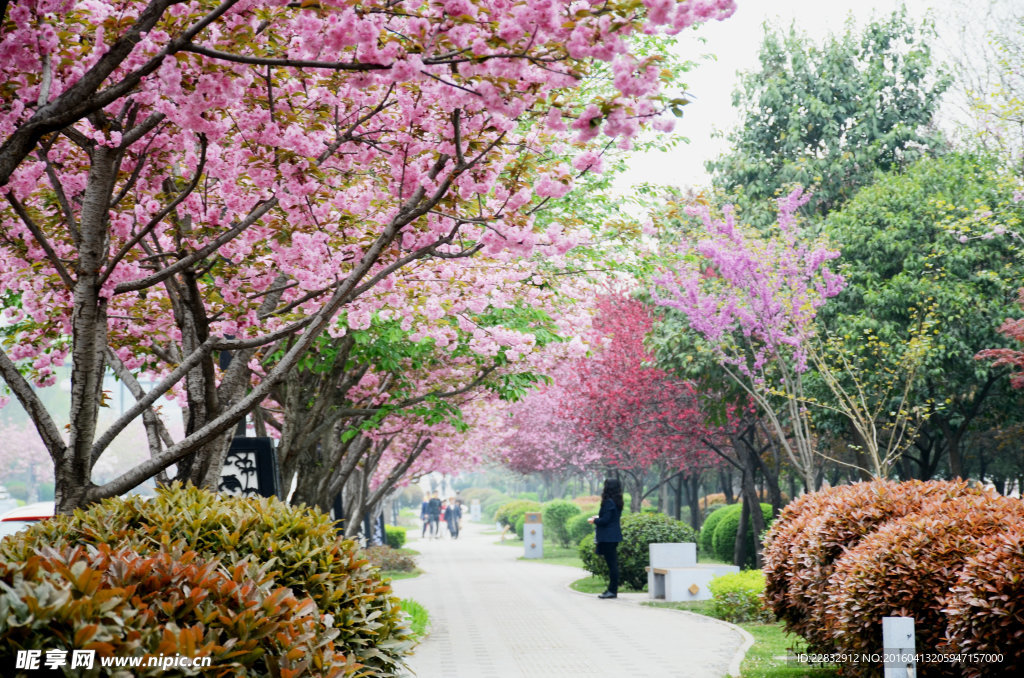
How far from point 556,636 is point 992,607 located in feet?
21.8

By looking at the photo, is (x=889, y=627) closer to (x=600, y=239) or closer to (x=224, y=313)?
(x=224, y=313)

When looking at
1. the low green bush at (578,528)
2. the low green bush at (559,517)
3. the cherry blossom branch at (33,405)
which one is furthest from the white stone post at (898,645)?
the low green bush at (559,517)

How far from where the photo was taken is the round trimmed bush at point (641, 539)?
17266 millimetres

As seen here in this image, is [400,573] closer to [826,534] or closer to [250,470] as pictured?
[250,470]

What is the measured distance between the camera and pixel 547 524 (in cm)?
3609

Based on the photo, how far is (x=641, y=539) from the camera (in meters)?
17.3

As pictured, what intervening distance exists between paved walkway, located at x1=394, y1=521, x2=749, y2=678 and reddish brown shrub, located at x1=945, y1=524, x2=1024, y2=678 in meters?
3.17

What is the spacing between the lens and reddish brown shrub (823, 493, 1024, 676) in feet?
20.6

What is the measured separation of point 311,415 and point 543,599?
7053 mm

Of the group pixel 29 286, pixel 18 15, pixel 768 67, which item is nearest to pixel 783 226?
pixel 768 67

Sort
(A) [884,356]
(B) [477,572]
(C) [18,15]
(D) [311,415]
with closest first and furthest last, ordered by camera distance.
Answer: (C) [18,15], (D) [311,415], (A) [884,356], (B) [477,572]

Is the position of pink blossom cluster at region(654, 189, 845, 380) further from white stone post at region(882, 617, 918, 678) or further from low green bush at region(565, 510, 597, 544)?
low green bush at region(565, 510, 597, 544)

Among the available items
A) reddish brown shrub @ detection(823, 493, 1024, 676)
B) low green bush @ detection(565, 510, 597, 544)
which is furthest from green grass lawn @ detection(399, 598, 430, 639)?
low green bush @ detection(565, 510, 597, 544)

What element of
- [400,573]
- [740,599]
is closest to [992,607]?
[740,599]
